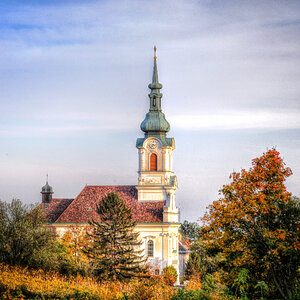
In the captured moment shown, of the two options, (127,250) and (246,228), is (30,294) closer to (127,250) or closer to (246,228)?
(246,228)

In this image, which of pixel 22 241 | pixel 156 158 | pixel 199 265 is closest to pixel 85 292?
pixel 22 241

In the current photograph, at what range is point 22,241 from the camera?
38.0 metres

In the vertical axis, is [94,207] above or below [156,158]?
below

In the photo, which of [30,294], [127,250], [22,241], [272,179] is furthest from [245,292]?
[127,250]

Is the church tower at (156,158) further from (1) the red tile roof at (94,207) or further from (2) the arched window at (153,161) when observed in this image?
(1) the red tile roof at (94,207)

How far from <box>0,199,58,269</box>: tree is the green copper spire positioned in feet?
92.5

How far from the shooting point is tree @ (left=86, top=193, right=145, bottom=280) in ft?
144

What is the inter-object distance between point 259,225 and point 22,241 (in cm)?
2148

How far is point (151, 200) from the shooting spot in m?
62.5

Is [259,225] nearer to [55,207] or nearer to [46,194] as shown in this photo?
[55,207]

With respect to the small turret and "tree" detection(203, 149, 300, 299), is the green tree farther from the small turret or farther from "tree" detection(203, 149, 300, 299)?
"tree" detection(203, 149, 300, 299)

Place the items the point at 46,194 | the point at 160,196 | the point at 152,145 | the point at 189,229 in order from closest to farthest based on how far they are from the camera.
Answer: the point at 160,196 → the point at 152,145 → the point at 46,194 → the point at 189,229

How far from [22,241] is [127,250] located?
11.0 metres

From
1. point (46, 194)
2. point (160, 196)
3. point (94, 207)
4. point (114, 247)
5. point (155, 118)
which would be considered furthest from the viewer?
point (46, 194)
